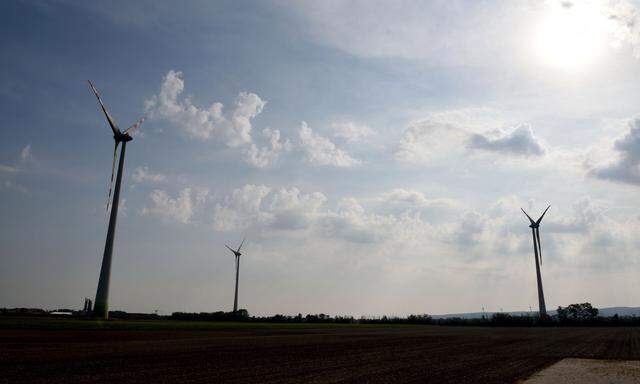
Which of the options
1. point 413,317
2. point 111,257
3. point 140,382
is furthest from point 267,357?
point 413,317

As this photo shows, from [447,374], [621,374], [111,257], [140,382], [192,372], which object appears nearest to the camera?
[140,382]

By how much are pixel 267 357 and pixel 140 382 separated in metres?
13.3

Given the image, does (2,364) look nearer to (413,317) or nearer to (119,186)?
(119,186)

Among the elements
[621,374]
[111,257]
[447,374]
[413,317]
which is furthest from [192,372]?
[413,317]

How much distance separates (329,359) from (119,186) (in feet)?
254

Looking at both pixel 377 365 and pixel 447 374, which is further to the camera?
pixel 377 365

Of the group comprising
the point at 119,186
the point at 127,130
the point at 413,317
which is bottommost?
the point at 413,317

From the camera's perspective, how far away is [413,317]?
198625 mm

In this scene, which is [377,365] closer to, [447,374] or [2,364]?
[447,374]

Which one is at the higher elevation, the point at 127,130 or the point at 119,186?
the point at 127,130

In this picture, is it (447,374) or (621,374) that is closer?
(447,374)

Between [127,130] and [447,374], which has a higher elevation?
[127,130]

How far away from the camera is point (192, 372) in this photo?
22.8 m

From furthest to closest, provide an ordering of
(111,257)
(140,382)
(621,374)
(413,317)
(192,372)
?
(413,317), (111,257), (621,374), (192,372), (140,382)
